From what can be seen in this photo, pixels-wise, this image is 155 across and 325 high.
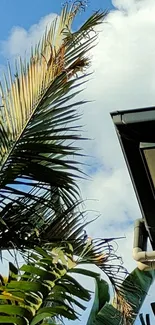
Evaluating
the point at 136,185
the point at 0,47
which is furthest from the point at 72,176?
the point at 0,47

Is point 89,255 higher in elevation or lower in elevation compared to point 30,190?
lower

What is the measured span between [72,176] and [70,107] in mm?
429

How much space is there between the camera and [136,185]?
3.72 m

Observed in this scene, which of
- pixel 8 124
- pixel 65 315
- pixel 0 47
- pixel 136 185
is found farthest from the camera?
pixel 0 47

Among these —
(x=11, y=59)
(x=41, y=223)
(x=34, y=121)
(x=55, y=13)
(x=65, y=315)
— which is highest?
(x=55, y=13)

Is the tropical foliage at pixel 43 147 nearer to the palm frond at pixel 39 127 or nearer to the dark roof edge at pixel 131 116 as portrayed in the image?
the palm frond at pixel 39 127

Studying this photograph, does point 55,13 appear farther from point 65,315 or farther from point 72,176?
point 65,315

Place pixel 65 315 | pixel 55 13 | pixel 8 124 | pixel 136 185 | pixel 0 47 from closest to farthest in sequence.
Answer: pixel 65 315 < pixel 136 185 < pixel 8 124 < pixel 55 13 < pixel 0 47

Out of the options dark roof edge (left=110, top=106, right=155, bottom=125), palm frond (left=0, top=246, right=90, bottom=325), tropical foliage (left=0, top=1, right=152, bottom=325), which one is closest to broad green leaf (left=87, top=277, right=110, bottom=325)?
tropical foliage (left=0, top=1, right=152, bottom=325)

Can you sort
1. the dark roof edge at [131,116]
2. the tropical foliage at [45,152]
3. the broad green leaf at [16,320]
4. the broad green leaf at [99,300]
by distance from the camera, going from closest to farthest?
the broad green leaf at [16,320]
the dark roof edge at [131,116]
the tropical foliage at [45,152]
the broad green leaf at [99,300]

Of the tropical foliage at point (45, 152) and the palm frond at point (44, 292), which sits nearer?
the palm frond at point (44, 292)

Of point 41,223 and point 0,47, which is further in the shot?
point 0,47

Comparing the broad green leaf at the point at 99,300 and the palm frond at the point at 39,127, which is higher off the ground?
the palm frond at the point at 39,127

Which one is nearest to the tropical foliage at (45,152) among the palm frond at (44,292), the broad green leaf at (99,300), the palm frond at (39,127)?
the palm frond at (39,127)
